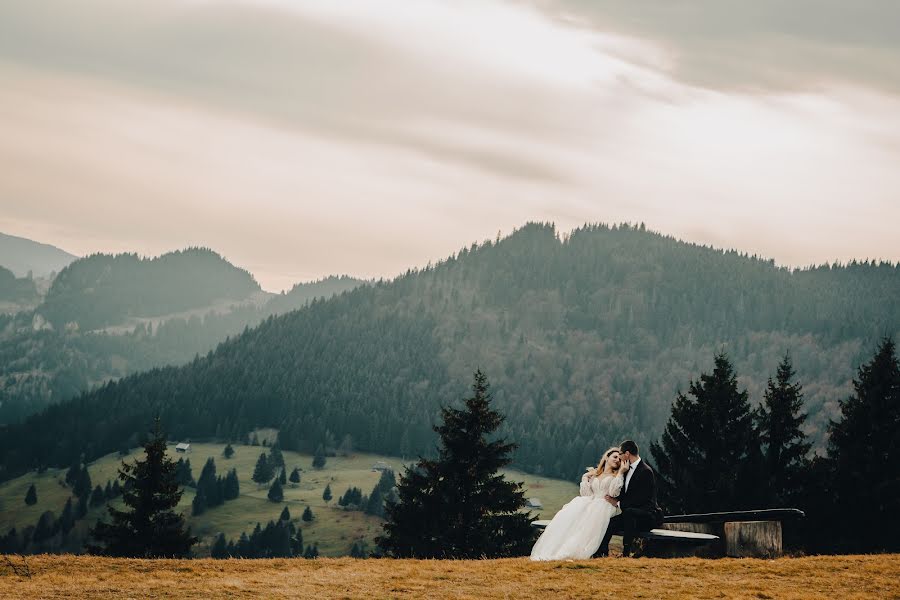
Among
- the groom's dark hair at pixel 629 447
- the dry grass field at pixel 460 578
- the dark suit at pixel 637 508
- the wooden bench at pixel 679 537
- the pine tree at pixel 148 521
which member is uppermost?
the groom's dark hair at pixel 629 447

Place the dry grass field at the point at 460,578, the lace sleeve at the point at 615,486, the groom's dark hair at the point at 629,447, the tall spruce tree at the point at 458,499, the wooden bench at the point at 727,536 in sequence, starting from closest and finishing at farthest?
the dry grass field at the point at 460,578 → the wooden bench at the point at 727,536 → the lace sleeve at the point at 615,486 → the groom's dark hair at the point at 629,447 → the tall spruce tree at the point at 458,499

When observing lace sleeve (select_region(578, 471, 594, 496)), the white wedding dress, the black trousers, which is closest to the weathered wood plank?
the black trousers

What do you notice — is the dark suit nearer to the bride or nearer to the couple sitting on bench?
the couple sitting on bench

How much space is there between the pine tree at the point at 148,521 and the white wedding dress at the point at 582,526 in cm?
3165

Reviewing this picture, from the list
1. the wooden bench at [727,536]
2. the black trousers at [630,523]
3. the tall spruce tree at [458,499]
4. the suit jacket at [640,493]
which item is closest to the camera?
the wooden bench at [727,536]

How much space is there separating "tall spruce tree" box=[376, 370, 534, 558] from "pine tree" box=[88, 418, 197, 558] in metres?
12.1

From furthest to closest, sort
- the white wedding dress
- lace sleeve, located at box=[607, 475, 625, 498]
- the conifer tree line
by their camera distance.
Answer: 1. the conifer tree line
2. lace sleeve, located at box=[607, 475, 625, 498]
3. the white wedding dress

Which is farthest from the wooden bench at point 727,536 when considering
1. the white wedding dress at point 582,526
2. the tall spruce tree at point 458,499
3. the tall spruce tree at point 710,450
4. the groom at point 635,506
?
the tall spruce tree at point 710,450

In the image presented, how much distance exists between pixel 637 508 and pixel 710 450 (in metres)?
35.0

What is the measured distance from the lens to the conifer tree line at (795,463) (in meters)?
53.6

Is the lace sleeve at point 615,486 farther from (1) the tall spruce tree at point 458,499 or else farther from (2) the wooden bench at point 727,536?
(1) the tall spruce tree at point 458,499

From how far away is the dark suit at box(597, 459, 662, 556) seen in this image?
26281 mm

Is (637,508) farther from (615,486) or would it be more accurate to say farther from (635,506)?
(615,486)

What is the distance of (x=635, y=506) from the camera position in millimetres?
26453
